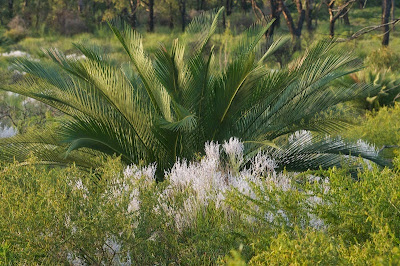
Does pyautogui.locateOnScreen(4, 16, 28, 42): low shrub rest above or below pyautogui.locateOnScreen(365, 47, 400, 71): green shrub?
below

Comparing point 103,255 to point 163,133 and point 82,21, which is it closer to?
point 163,133

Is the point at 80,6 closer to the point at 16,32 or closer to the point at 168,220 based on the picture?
the point at 16,32

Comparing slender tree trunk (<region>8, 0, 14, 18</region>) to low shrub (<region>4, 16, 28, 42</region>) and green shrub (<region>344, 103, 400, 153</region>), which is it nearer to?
low shrub (<region>4, 16, 28, 42</region>)

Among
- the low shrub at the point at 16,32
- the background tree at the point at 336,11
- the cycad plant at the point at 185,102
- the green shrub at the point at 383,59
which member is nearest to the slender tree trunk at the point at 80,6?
the low shrub at the point at 16,32

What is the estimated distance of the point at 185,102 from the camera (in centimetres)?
605

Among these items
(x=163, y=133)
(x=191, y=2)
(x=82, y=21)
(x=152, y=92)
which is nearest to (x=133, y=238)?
(x=163, y=133)

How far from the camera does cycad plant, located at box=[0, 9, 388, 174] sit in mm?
5816

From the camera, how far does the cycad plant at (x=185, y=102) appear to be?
5.82 m

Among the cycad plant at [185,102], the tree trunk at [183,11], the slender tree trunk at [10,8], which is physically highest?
the cycad plant at [185,102]

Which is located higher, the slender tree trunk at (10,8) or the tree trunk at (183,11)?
the tree trunk at (183,11)

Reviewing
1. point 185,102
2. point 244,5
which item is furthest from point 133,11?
point 185,102

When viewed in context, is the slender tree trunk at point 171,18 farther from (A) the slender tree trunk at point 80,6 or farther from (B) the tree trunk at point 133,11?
(A) the slender tree trunk at point 80,6

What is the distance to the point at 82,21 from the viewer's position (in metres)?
34.8

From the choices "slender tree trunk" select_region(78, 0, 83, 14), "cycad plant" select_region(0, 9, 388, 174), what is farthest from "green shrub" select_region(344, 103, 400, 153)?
"slender tree trunk" select_region(78, 0, 83, 14)
